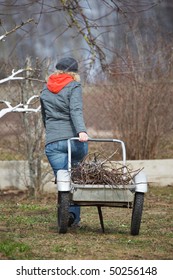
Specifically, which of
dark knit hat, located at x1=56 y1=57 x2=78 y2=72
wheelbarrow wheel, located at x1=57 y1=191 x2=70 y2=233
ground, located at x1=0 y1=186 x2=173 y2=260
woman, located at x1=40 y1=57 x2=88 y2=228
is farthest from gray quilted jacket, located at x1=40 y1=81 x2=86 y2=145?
ground, located at x1=0 y1=186 x2=173 y2=260

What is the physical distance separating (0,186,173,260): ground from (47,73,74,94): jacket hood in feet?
4.57

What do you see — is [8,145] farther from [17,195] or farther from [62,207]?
[62,207]

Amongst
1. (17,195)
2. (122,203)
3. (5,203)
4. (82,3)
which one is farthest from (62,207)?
(17,195)

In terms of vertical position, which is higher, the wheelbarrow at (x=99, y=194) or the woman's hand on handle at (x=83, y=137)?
the woman's hand on handle at (x=83, y=137)

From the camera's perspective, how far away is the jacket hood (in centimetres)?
810

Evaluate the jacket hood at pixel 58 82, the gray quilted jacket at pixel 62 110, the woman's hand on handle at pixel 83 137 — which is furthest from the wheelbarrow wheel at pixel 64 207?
the jacket hood at pixel 58 82

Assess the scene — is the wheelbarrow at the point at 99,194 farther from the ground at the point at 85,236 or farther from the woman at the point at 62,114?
the woman at the point at 62,114

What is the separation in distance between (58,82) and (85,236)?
4.98 feet

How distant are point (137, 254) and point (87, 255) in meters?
0.44

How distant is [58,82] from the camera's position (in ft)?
Answer: 26.6

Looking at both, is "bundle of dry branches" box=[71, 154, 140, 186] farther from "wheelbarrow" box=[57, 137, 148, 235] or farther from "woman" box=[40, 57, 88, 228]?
"woman" box=[40, 57, 88, 228]

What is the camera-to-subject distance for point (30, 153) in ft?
39.0

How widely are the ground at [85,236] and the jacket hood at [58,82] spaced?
1394 millimetres

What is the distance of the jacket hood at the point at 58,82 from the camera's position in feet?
26.6
